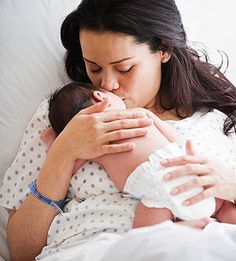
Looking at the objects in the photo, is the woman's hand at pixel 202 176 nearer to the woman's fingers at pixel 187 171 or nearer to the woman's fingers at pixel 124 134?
the woman's fingers at pixel 187 171

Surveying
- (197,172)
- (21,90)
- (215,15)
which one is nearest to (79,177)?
(197,172)

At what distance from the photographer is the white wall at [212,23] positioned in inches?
74.7

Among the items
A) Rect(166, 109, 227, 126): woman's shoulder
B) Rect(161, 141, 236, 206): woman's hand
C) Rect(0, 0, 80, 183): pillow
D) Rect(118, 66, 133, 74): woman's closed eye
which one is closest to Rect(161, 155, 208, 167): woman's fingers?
Rect(161, 141, 236, 206): woman's hand

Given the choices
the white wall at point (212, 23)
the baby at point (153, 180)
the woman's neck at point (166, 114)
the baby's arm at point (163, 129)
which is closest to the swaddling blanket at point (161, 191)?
the baby at point (153, 180)

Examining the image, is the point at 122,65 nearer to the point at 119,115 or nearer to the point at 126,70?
the point at 126,70

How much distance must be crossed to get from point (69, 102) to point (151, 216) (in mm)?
390

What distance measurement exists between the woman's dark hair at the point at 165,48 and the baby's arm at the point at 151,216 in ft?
1.43

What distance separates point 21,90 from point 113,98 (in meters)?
0.42

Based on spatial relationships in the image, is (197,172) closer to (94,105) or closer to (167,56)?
(94,105)

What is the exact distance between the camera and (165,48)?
1532 millimetres

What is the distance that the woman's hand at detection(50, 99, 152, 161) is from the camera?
128cm

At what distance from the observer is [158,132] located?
1.30 m

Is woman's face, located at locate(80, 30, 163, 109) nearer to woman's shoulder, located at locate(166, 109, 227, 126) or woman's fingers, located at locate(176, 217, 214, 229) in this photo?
woman's shoulder, located at locate(166, 109, 227, 126)

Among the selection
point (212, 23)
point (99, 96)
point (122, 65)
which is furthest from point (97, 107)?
point (212, 23)
